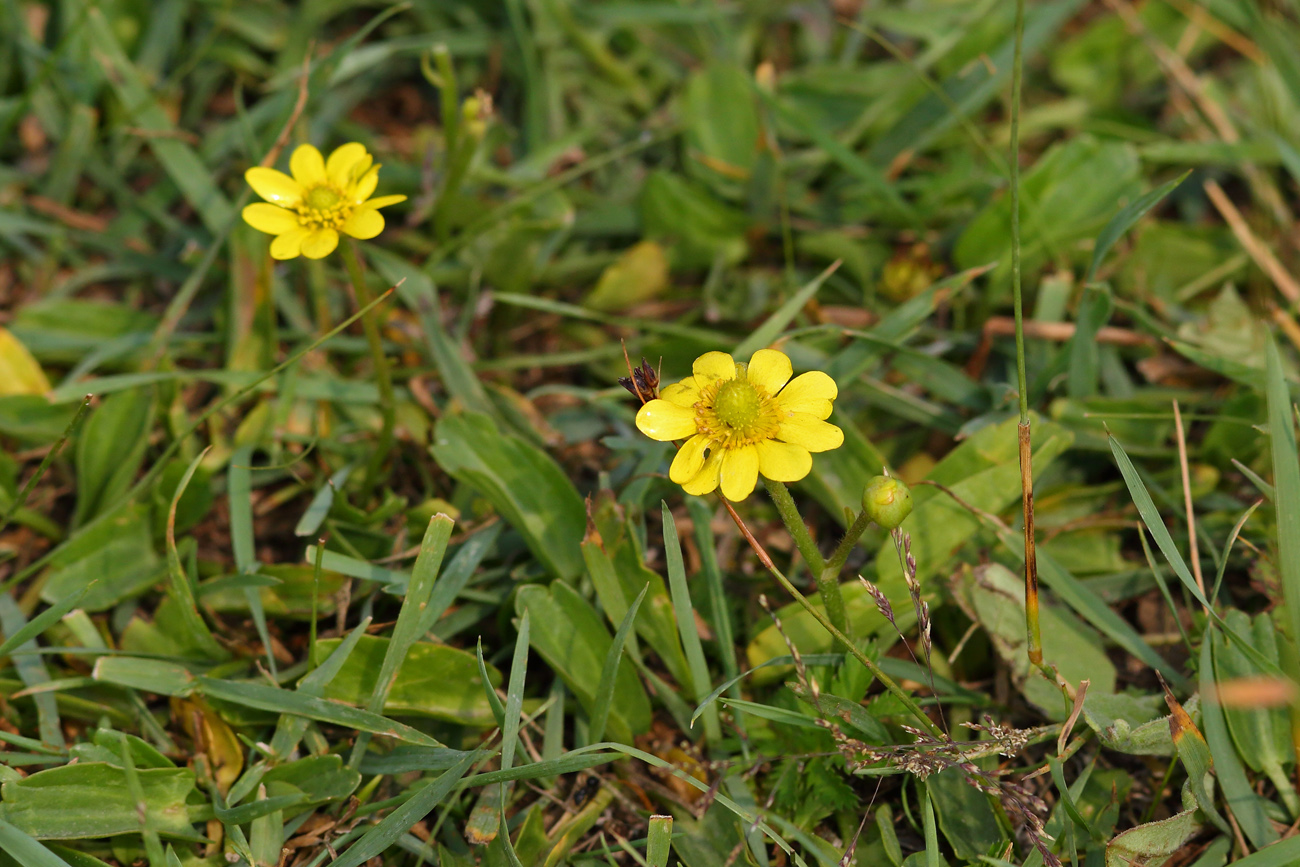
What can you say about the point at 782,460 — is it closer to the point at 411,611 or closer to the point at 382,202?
the point at 411,611

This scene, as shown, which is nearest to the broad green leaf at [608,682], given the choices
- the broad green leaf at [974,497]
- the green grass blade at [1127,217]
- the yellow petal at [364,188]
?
the broad green leaf at [974,497]

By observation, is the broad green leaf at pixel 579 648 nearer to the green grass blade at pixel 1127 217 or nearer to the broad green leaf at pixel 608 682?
the broad green leaf at pixel 608 682

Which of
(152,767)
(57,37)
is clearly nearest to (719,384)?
(152,767)

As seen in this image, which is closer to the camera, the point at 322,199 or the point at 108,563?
the point at 322,199

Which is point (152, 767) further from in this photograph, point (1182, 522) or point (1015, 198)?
point (1182, 522)

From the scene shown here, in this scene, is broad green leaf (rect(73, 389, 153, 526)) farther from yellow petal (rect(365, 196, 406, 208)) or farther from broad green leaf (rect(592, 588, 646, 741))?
broad green leaf (rect(592, 588, 646, 741))

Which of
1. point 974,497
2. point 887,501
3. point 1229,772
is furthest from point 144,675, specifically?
point 1229,772

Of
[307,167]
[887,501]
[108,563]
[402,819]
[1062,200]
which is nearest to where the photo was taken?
[887,501]
